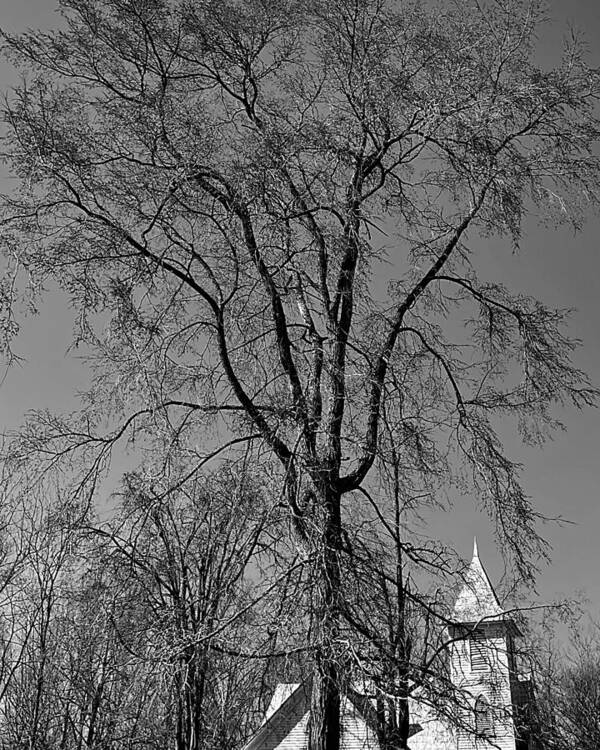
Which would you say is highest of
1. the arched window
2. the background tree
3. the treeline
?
the background tree

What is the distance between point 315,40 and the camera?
6.92 metres

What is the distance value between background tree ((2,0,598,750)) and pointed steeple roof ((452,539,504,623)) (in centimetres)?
44

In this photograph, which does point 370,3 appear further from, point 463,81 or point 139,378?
point 139,378

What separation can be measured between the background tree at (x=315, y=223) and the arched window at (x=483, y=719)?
941 millimetres

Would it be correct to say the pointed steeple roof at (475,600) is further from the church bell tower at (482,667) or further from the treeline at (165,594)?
the treeline at (165,594)

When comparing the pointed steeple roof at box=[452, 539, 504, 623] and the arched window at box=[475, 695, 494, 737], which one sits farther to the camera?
the pointed steeple roof at box=[452, 539, 504, 623]

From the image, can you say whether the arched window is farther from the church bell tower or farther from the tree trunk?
the tree trunk

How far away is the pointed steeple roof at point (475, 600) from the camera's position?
6504mm

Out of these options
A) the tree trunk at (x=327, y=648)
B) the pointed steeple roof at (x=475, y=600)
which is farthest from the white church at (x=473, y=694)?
the tree trunk at (x=327, y=648)

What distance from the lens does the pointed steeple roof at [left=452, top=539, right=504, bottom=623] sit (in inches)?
256

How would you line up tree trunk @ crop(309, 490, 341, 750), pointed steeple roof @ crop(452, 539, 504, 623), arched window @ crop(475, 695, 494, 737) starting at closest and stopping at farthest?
tree trunk @ crop(309, 490, 341, 750) → arched window @ crop(475, 695, 494, 737) → pointed steeple roof @ crop(452, 539, 504, 623)

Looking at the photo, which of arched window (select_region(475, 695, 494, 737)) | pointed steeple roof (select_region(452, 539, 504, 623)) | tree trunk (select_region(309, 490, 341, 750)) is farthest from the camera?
pointed steeple roof (select_region(452, 539, 504, 623))

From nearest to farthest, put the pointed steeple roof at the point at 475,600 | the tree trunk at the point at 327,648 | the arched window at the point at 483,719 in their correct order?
the tree trunk at the point at 327,648 < the arched window at the point at 483,719 < the pointed steeple roof at the point at 475,600

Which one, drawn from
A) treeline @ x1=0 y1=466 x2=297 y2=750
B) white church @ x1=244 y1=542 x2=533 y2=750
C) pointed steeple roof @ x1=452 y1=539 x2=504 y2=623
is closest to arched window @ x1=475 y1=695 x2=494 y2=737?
white church @ x1=244 y1=542 x2=533 y2=750
